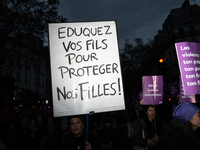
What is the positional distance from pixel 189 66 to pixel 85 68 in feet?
7.28

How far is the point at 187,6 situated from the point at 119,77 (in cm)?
4382

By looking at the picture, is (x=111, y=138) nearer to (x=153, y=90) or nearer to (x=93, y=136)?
(x=153, y=90)

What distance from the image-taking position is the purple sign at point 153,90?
4.47 meters

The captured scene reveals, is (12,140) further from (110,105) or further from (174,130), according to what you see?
(174,130)

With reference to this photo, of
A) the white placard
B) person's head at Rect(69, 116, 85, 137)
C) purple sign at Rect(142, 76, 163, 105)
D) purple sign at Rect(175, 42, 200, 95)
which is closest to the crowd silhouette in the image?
person's head at Rect(69, 116, 85, 137)

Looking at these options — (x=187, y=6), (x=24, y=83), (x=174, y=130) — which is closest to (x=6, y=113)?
(x=174, y=130)

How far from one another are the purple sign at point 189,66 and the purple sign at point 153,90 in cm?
115

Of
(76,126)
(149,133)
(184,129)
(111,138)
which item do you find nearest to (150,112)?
(149,133)

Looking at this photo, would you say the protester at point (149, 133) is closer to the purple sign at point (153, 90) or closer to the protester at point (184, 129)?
the purple sign at point (153, 90)

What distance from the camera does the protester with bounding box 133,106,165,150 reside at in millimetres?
3305

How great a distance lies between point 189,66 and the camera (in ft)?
11.3

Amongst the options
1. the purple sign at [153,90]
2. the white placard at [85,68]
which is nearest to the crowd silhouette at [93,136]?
the purple sign at [153,90]

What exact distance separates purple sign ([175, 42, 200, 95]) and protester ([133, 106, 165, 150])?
92cm

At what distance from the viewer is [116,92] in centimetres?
250
